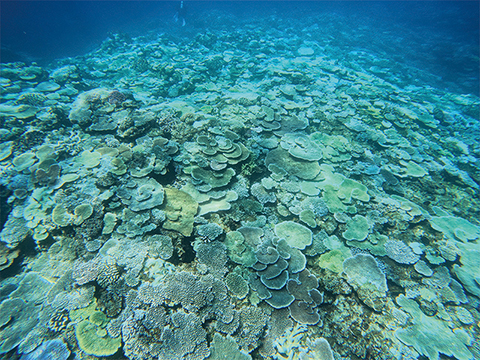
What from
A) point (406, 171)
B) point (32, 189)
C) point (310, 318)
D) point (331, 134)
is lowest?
point (310, 318)

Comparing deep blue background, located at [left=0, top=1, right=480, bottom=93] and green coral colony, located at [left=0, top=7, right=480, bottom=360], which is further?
deep blue background, located at [left=0, top=1, right=480, bottom=93]

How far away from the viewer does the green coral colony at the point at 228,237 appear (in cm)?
298

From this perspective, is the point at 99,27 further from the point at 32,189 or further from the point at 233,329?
the point at 233,329

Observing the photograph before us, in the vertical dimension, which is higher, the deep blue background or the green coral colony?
the deep blue background

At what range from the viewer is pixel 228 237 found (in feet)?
12.6

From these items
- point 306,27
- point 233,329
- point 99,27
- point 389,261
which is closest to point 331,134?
point 389,261

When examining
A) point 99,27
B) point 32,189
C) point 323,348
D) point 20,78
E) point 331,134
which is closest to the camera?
point 323,348

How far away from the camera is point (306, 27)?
24.8 metres

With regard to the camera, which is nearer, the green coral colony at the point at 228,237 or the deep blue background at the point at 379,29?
the green coral colony at the point at 228,237

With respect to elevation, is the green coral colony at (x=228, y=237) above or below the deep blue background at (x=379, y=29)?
below

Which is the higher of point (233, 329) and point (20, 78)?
point (20, 78)

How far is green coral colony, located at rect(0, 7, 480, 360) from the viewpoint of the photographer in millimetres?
2980

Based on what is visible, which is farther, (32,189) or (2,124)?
(2,124)

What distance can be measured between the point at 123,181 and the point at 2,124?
178 inches
